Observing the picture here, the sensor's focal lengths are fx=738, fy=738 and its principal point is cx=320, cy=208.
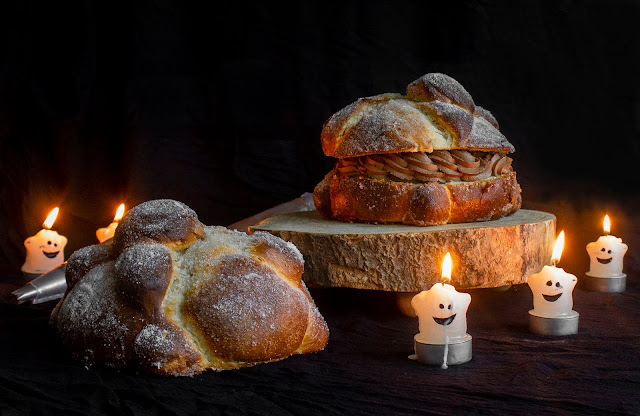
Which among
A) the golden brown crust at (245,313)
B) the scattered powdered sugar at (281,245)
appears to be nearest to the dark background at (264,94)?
the scattered powdered sugar at (281,245)

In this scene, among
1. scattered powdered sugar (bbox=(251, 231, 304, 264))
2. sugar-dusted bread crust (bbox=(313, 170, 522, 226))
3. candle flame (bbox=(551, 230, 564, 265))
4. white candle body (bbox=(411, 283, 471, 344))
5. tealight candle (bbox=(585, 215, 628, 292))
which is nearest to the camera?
white candle body (bbox=(411, 283, 471, 344))

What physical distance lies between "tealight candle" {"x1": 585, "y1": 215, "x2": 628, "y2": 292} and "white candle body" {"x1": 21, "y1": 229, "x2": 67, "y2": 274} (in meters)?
2.81

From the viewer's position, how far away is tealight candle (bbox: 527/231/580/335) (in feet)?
9.48

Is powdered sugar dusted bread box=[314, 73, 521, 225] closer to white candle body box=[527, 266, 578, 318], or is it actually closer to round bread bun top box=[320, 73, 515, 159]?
round bread bun top box=[320, 73, 515, 159]

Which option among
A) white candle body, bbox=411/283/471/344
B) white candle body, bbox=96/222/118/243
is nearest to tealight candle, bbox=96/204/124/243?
white candle body, bbox=96/222/118/243

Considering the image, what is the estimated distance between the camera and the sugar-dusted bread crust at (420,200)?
3.23 metres

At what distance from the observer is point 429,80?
11.3 feet

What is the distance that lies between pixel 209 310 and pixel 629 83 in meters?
3.22

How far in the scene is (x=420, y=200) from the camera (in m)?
3.21

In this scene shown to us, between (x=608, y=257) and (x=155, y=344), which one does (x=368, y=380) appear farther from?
(x=608, y=257)

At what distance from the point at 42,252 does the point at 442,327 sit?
2.33 m

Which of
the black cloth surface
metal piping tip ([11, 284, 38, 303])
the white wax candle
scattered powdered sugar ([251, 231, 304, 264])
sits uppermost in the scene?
scattered powdered sugar ([251, 231, 304, 264])

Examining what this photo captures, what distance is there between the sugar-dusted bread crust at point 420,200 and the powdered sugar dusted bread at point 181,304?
0.78 metres

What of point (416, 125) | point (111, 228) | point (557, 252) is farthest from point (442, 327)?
point (111, 228)
